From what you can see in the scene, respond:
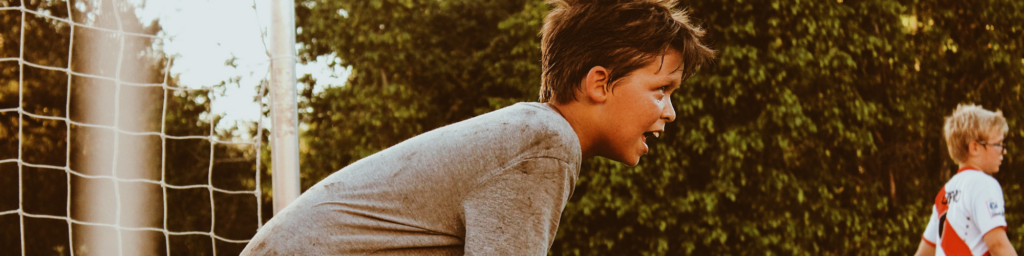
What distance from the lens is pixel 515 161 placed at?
1092 millimetres

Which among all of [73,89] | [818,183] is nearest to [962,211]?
[818,183]

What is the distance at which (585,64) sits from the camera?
4.06 feet

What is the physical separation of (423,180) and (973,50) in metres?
8.06

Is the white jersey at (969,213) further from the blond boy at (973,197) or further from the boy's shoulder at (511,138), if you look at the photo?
the boy's shoulder at (511,138)

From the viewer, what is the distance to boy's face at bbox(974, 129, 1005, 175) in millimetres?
3355

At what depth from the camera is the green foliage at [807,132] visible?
7.12m

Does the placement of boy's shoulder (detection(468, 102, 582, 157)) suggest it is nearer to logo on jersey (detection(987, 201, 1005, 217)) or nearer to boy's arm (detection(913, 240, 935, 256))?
logo on jersey (detection(987, 201, 1005, 217))

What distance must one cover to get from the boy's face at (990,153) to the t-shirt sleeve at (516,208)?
2.92 meters

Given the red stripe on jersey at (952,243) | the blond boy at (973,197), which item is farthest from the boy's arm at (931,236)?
the red stripe on jersey at (952,243)

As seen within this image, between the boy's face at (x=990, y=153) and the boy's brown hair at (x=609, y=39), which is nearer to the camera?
the boy's brown hair at (x=609, y=39)

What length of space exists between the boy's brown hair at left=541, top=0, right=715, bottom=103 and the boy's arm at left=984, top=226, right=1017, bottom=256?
2.39m

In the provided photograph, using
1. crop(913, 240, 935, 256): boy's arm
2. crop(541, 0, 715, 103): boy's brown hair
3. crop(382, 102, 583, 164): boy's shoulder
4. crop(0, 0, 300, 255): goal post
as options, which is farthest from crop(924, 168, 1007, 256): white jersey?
crop(0, 0, 300, 255): goal post

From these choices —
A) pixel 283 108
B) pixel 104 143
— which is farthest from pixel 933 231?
pixel 104 143

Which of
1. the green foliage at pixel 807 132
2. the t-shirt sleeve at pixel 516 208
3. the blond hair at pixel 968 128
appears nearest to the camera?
the t-shirt sleeve at pixel 516 208
